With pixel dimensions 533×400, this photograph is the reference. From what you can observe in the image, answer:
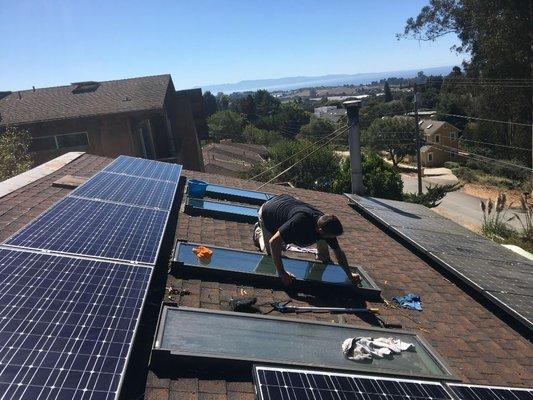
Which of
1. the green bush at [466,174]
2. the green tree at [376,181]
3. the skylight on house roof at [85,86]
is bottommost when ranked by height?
the green bush at [466,174]

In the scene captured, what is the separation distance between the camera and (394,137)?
6794 cm

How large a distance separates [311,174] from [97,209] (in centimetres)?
3169

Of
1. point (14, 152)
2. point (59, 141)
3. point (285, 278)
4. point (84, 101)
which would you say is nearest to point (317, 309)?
point (285, 278)

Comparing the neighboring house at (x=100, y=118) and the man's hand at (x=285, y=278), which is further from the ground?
the neighboring house at (x=100, y=118)

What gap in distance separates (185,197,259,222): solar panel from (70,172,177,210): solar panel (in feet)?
1.64

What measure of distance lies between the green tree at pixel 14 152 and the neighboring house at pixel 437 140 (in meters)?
57.1

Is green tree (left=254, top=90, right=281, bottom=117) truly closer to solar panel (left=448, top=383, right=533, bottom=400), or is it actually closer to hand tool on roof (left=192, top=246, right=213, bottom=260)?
hand tool on roof (left=192, top=246, right=213, bottom=260)

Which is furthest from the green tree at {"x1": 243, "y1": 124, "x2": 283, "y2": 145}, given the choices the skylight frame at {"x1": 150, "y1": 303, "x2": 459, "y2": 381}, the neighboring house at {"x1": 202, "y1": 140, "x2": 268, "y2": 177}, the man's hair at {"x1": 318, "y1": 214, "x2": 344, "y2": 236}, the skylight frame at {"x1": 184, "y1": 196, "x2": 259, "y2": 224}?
the skylight frame at {"x1": 150, "y1": 303, "x2": 459, "y2": 381}

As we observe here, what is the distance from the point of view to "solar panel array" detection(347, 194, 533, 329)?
6.85 m

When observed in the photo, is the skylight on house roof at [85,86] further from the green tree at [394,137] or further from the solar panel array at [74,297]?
the green tree at [394,137]

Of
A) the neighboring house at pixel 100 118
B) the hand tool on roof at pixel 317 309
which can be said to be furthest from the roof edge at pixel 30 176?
the neighboring house at pixel 100 118

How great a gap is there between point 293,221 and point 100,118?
23905mm

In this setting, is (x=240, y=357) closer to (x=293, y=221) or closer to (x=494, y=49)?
(x=293, y=221)

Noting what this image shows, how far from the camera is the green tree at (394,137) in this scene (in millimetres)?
67375
